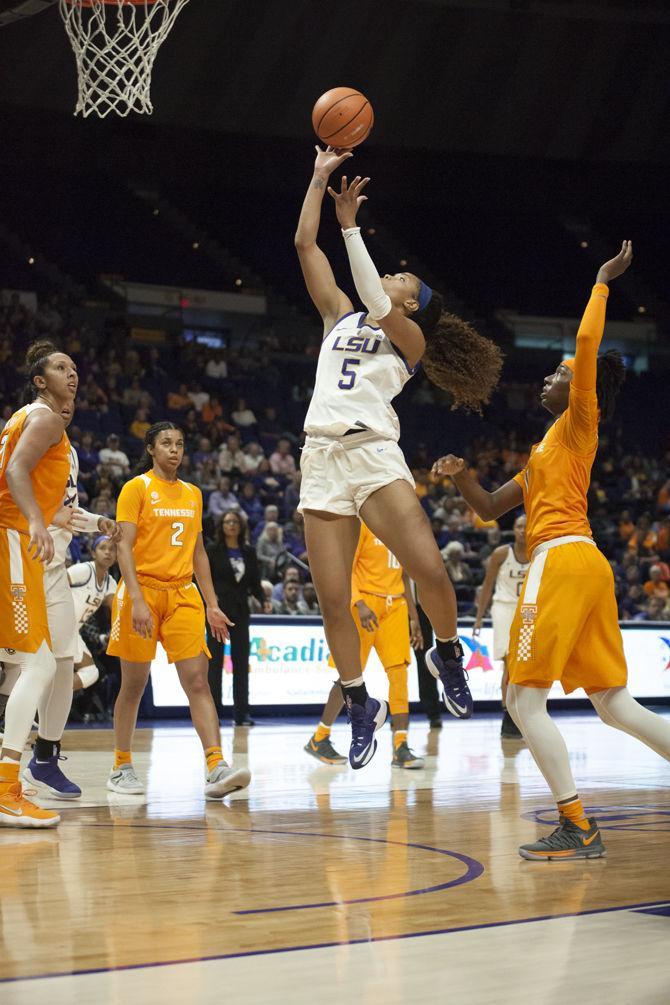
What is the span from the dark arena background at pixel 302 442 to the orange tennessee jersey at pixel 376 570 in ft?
3.69

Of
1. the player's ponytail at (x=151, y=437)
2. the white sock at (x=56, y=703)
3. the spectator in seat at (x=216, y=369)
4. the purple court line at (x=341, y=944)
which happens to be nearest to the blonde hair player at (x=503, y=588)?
the player's ponytail at (x=151, y=437)

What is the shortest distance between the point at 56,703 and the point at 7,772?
1.24m

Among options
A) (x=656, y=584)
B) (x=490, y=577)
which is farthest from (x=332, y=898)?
(x=656, y=584)

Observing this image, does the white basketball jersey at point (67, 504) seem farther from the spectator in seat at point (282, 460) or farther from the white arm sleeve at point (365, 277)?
the spectator in seat at point (282, 460)

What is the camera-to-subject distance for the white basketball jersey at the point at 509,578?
11898 mm

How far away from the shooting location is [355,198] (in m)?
5.32

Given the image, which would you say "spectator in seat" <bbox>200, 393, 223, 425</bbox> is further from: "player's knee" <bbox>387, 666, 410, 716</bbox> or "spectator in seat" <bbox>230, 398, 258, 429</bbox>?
"player's knee" <bbox>387, 666, 410, 716</bbox>

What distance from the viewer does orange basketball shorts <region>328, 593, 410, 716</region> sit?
902cm

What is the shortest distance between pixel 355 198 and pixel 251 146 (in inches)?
600

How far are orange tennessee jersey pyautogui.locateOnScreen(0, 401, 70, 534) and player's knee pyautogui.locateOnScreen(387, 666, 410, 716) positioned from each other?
3593mm

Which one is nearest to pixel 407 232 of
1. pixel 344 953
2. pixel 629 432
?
pixel 629 432

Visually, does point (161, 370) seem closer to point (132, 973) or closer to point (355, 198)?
point (355, 198)

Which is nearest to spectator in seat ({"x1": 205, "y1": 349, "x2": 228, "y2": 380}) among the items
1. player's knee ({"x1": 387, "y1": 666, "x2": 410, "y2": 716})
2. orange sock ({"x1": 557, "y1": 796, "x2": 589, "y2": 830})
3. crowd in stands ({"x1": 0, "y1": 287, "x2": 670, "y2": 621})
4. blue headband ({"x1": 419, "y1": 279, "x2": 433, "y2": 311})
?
crowd in stands ({"x1": 0, "y1": 287, "x2": 670, "y2": 621})

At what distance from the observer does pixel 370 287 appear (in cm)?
518
